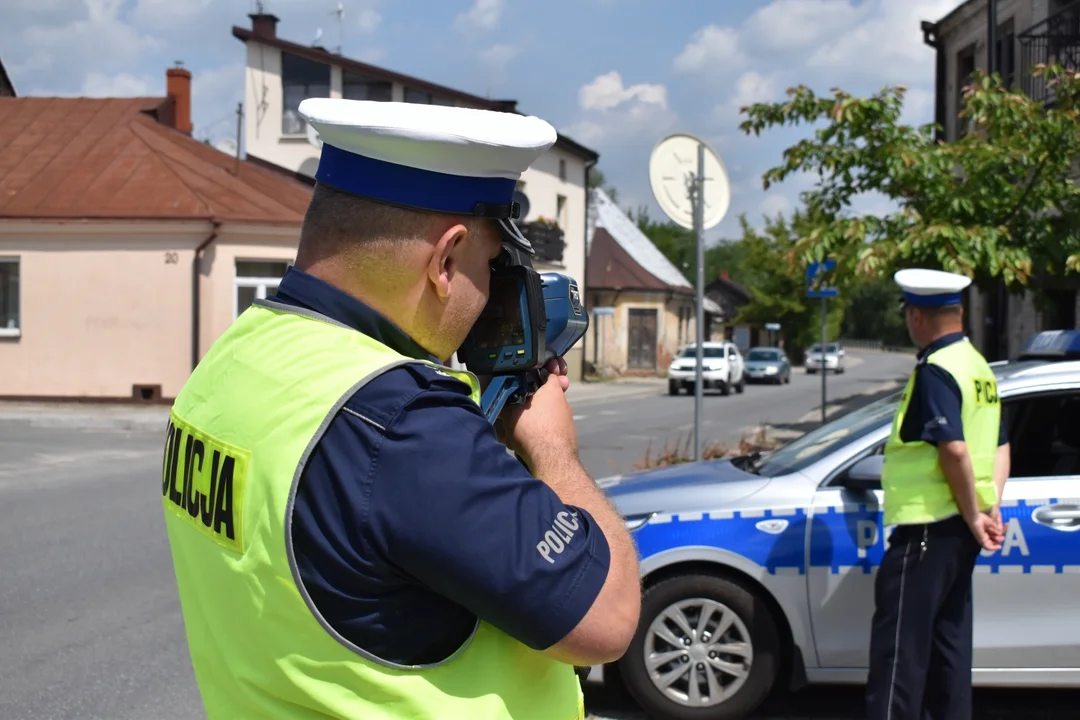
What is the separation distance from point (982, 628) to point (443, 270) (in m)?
3.78

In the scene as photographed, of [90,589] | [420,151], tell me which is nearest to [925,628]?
[420,151]

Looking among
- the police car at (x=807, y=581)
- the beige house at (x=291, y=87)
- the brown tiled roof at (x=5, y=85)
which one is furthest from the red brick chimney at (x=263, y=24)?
the police car at (x=807, y=581)

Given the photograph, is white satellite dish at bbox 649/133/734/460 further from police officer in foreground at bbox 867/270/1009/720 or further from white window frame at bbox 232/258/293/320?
white window frame at bbox 232/258/293/320

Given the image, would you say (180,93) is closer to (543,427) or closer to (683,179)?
(683,179)

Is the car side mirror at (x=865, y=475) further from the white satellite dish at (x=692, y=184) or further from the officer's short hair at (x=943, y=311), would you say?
the white satellite dish at (x=692, y=184)

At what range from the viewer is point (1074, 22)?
14.6 metres

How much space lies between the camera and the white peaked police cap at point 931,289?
4031mm

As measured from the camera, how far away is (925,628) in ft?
12.4

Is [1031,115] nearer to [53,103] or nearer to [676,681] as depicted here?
[676,681]

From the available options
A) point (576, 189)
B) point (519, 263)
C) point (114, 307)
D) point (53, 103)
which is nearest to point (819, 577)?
point (519, 263)

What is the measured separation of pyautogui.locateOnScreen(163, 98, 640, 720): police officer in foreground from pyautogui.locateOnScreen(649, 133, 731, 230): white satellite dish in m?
7.24

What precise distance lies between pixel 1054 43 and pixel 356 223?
51.4ft

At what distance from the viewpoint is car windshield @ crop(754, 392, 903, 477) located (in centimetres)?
488

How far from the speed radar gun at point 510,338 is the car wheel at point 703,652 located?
3.12m
